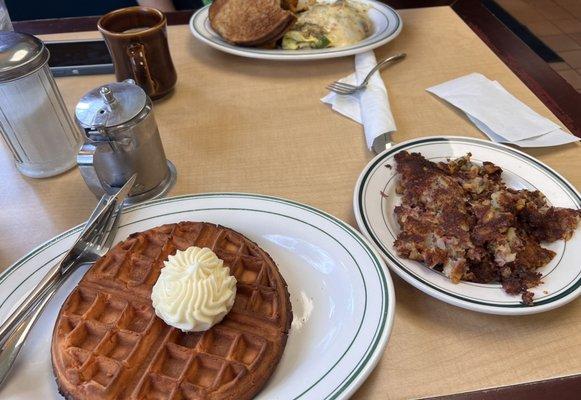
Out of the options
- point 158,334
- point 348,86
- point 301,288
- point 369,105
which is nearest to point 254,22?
point 348,86

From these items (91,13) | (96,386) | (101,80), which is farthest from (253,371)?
(91,13)

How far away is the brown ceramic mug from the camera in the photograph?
1420 millimetres

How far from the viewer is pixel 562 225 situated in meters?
1.03

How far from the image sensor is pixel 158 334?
85 cm

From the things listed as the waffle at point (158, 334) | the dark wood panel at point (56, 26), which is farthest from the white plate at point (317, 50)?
the waffle at point (158, 334)

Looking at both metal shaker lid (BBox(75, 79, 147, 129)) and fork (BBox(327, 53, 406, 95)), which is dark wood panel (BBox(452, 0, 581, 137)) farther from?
metal shaker lid (BBox(75, 79, 147, 129))

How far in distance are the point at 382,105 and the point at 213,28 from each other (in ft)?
2.72

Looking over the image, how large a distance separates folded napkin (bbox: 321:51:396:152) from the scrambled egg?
0.10 m

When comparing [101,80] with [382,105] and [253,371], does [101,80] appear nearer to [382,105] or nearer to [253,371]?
[382,105]

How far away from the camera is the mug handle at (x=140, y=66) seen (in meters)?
1.43

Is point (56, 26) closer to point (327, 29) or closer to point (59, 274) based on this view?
point (327, 29)

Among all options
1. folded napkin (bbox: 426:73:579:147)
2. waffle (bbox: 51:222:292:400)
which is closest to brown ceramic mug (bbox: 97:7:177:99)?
waffle (bbox: 51:222:292:400)

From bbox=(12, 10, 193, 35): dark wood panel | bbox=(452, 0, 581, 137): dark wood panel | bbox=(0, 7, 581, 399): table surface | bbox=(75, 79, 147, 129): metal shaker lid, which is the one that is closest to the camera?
bbox=(0, 7, 581, 399): table surface

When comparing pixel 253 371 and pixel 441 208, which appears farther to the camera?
pixel 441 208
